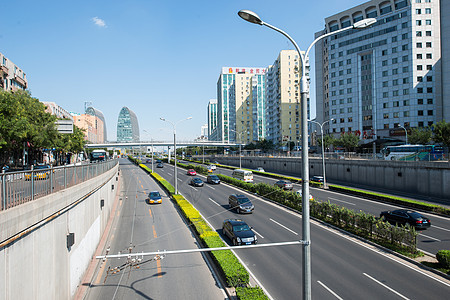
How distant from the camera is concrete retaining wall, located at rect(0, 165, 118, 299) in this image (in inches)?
273

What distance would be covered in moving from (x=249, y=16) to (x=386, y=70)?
83148 millimetres

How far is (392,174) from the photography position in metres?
38.4

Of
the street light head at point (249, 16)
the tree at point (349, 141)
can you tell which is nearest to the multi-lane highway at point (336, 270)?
the street light head at point (249, 16)

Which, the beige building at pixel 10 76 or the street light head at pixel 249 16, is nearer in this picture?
the street light head at pixel 249 16

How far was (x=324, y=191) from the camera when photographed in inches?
1507

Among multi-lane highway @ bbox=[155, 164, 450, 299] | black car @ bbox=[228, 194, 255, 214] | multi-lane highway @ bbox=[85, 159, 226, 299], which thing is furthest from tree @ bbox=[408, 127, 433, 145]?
multi-lane highway @ bbox=[85, 159, 226, 299]

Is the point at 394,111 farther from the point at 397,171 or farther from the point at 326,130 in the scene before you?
the point at 397,171

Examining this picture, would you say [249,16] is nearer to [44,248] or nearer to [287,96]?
[44,248]

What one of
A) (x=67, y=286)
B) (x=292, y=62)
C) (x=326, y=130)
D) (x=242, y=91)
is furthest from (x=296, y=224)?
(x=242, y=91)

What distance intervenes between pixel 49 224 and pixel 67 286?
3.29 m

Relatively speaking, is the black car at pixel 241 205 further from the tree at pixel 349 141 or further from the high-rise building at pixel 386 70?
the high-rise building at pixel 386 70

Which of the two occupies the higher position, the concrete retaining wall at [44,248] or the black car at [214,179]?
the concrete retaining wall at [44,248]

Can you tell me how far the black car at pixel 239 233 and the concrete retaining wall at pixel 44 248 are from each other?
885 cm

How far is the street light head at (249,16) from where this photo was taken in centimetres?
657
